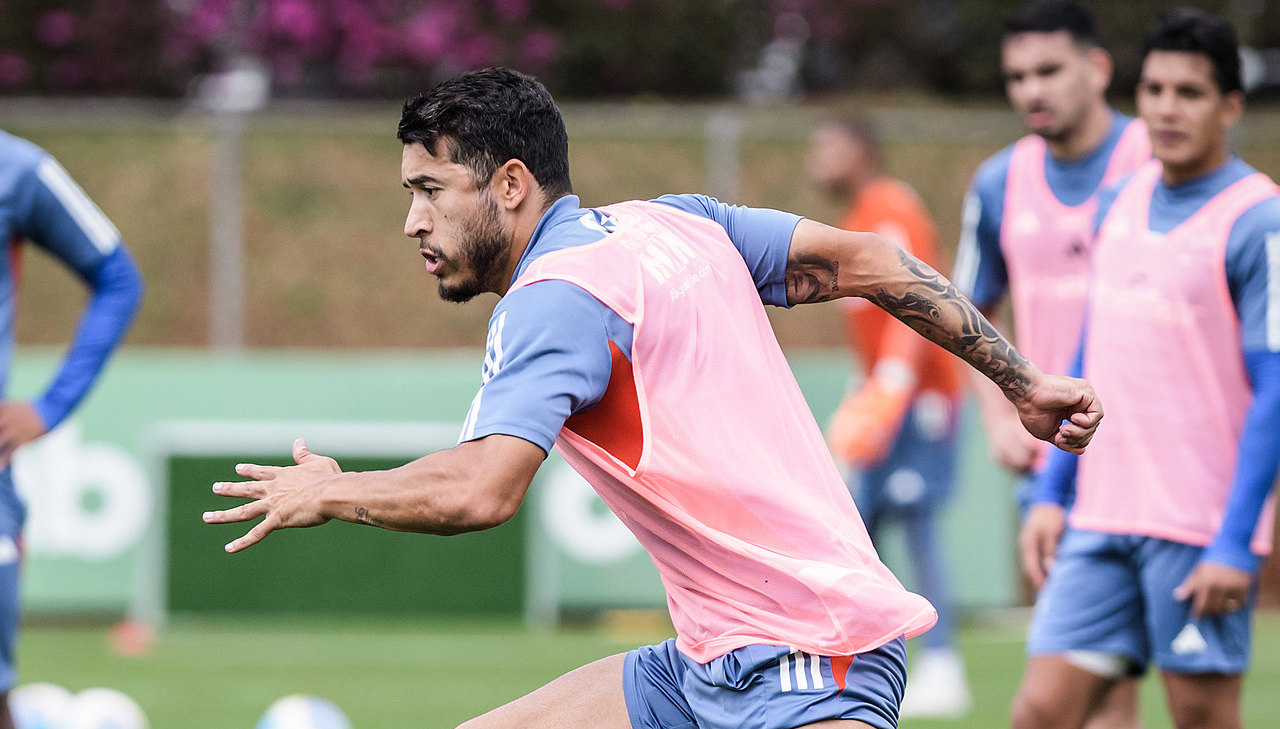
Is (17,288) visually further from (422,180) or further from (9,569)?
(422,180)

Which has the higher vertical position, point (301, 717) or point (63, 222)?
point (63, 222)

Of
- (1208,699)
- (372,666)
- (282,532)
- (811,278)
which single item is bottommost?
(372,666)

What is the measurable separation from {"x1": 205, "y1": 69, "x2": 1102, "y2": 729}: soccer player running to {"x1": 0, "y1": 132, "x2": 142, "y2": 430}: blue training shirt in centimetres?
214

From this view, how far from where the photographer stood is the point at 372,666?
351 inches

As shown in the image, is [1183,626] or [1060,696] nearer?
[1183,626]

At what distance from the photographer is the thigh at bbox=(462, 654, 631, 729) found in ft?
11.5

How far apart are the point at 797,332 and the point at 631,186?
194 centimetres

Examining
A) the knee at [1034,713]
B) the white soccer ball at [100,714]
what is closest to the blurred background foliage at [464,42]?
the white soccer ball at [100,714]

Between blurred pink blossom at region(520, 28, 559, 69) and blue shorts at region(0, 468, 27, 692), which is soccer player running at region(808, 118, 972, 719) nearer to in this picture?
blue shorts at region(0, 468, 27, 692)

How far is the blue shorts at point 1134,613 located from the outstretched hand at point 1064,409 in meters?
1.29

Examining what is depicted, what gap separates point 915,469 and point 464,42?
365 inches

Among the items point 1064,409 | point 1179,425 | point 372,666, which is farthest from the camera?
point 372,666

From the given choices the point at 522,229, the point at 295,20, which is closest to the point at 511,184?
the point at 522,229

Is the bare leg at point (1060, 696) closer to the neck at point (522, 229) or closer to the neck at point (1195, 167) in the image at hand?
the neck at point (1195, 167)
